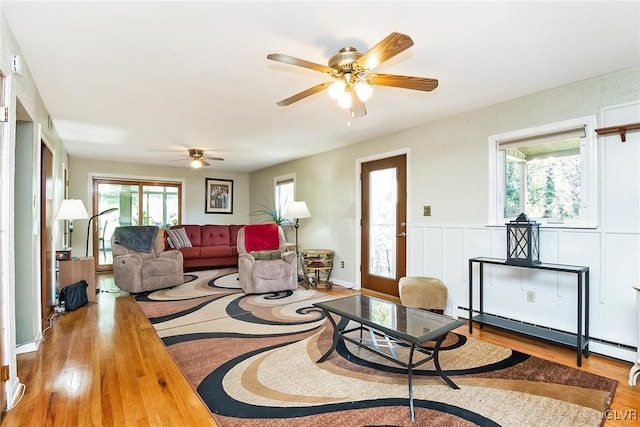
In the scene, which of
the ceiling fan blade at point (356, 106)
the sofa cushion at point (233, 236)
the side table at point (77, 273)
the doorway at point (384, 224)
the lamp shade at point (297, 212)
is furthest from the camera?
the sofa cushion at point (233, 236)

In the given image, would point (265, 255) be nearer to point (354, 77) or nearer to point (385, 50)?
point (354, 77)

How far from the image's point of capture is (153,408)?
6.23ft

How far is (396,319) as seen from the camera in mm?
2297

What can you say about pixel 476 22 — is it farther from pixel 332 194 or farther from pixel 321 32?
pixel 332 194

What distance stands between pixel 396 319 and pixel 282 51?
2.05 metres

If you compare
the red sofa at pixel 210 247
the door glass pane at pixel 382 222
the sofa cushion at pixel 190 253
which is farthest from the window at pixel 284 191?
the door glass pane at pixel 382 222

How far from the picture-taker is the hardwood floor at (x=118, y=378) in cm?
183

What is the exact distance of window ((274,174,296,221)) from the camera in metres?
6.78

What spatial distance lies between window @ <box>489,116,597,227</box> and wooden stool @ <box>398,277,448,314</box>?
37.7 inches

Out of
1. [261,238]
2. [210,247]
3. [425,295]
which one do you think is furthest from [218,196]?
[425,295]

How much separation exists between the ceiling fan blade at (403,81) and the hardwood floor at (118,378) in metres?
2.27

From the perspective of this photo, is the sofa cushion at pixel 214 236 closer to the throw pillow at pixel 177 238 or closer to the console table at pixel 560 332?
the throw pillow at pixel 177 238

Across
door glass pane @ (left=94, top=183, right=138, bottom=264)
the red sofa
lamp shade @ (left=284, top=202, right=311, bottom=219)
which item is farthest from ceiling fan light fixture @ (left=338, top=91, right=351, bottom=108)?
door glass pane @ (left=94, top=183, right=138, bottom=264)

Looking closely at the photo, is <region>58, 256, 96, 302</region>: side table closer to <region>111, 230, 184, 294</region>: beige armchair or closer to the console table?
<region>111, 230, 184, 294</region>: beige armchair
